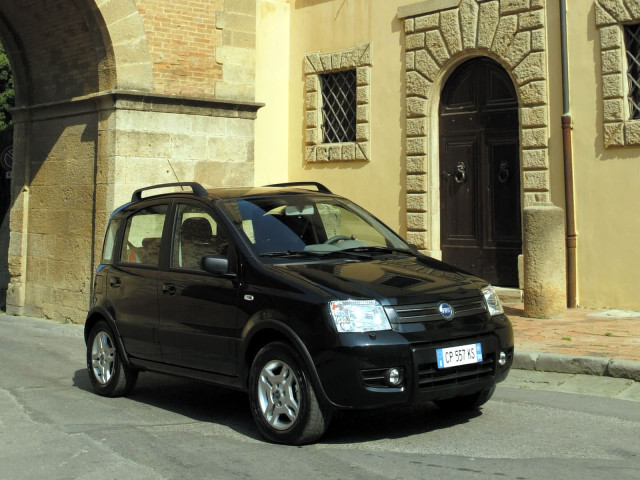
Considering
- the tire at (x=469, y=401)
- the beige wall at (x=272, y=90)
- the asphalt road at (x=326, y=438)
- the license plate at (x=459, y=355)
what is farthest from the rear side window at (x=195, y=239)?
the beige wall at (x=272, y=90)

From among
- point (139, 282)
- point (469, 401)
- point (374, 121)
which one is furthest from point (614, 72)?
point (139, 282)

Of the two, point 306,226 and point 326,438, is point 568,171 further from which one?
point 326,438

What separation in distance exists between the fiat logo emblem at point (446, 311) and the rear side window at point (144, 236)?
8.30 feet

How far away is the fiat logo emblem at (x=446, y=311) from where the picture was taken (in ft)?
18.9

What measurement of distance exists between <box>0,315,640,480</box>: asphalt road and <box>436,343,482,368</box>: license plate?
52 cm

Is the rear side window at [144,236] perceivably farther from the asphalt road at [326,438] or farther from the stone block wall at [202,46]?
the stone block wall at [202,46]

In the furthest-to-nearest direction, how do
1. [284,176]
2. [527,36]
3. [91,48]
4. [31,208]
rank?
[284,176], [31,208], [91,48], [527,36]

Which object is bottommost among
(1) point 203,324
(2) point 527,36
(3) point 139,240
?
(1) point 203,324

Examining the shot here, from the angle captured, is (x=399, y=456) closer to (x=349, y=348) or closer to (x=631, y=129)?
(x=349, y=348)

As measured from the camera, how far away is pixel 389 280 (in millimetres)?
5945

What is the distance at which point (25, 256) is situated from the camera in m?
14.9

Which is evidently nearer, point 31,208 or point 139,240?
point 139,240

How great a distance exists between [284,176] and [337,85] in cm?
200

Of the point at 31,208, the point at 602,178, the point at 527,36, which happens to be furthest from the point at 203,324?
the point at 31,208
